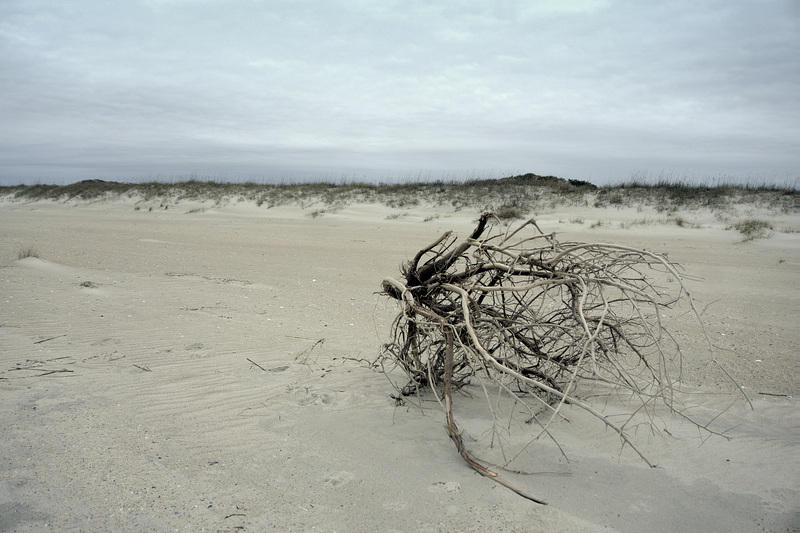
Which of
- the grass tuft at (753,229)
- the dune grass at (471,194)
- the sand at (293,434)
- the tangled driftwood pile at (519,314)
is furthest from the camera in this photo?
the dune grass at (471,194)

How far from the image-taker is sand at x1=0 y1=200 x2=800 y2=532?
2770 millimetres

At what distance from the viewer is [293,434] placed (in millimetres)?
3553

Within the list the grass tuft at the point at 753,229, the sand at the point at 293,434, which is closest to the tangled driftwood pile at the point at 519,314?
the sand at the point at 293,434

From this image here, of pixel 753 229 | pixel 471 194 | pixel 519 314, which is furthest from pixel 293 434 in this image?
pixel 471 194

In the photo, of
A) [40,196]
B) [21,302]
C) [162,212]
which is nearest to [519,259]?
[21,302]

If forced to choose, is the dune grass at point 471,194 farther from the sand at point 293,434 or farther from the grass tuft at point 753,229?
the sand at point 293,434

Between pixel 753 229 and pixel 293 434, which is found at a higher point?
pixel 753 229

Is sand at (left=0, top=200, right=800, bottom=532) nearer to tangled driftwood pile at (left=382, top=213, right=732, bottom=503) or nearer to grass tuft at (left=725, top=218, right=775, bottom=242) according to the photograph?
tangled driftwood pile at (left=382, top=213, right=732, bottom=503)

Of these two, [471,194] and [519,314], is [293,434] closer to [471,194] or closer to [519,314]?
[519,314]

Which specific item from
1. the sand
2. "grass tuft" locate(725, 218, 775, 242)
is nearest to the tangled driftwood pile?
the sand

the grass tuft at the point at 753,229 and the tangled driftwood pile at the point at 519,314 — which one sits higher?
the grass tuft at the point at 753,229

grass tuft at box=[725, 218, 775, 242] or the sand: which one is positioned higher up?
grass tuft at box=[725, 218, 775, 242]

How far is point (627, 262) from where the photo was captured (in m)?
3.23

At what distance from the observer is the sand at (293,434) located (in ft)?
9.09
